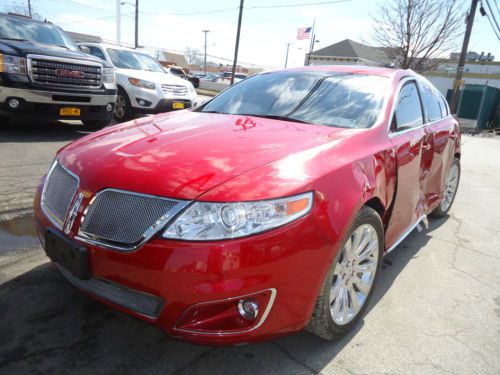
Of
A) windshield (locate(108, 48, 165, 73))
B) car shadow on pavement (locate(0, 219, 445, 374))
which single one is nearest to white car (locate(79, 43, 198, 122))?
windshield (locate(108, 48, 165, 73))

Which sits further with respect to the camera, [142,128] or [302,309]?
[142,128]

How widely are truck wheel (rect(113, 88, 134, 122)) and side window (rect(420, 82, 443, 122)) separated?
19.6 feet

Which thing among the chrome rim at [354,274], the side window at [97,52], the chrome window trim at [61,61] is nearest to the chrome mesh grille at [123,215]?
the chrome rim at [354,274]

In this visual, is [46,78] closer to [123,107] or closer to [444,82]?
[123,107]

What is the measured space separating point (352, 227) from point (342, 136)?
0.61m

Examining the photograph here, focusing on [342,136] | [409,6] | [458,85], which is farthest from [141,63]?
[409,6]

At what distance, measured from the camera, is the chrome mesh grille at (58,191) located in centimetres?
204

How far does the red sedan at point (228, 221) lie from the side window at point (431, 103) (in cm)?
121

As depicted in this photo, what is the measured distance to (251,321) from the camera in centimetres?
179

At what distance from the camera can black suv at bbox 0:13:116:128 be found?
589cm

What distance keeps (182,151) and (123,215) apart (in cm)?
49

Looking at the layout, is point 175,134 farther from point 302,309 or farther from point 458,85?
point 458,85

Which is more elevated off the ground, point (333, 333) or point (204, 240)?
point (204, 240)

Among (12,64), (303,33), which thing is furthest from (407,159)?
(303,33)
